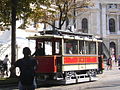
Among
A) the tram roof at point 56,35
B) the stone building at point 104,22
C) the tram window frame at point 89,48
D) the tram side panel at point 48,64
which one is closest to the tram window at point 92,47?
the tram window frame at point 89,48

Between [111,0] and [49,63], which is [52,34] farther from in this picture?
[111,0]

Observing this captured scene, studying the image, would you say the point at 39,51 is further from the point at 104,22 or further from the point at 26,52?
the point at 104,22

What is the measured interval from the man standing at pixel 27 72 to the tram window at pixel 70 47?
10.7 metres

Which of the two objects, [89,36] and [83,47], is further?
[89,36]

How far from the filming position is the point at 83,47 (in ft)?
70.0

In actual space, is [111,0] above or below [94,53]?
above

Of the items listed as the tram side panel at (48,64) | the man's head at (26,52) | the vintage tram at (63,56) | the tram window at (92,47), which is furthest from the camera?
the tram window at (92,47)

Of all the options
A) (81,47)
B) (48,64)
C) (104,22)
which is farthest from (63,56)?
(104,22)

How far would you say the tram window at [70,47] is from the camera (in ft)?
64.2

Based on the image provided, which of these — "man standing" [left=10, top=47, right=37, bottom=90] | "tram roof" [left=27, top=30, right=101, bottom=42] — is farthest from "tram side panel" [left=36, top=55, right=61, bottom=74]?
"man standing" [left=10, top=47, right=37, bottom=90]

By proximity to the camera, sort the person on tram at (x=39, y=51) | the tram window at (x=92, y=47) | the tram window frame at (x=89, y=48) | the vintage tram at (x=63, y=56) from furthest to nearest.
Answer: the tram window at (x=92, y=47) < the tram window frame at (x=89, y=48) < the person on tram at (x=39, y=51) < the vintage tram at (x=63, y=56)

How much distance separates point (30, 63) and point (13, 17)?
13727mm

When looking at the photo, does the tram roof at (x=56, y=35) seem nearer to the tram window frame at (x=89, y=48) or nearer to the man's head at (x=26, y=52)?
the tram window frame at (x=89, y=48)

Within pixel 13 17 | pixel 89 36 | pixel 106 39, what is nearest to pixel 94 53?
pixel 89 36
